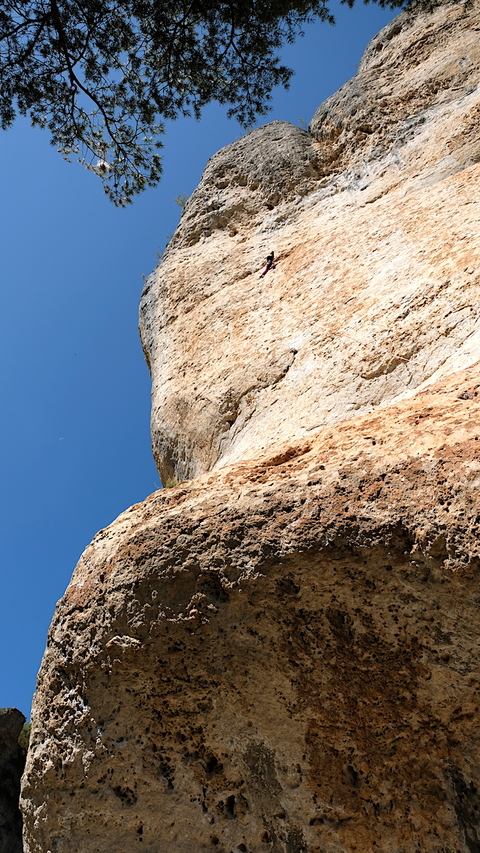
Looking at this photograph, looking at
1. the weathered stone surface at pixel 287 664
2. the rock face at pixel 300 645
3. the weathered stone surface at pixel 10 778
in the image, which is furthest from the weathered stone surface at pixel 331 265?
the weathered stone surface at pixel 10 778

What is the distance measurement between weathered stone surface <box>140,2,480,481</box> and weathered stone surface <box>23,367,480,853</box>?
1.29 metres

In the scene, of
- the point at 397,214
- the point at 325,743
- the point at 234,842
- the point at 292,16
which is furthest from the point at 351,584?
the point at 292,16

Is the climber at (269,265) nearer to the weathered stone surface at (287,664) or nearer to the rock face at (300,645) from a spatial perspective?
the rock face at (300,645)

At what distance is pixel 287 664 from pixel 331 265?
437cm

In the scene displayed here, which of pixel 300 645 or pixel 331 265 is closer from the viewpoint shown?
pixel 300 645

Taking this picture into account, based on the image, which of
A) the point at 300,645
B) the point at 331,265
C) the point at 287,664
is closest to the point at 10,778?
the point at 287,664

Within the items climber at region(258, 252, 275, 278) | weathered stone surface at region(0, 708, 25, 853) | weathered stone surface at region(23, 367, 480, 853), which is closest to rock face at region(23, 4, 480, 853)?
weathered stone surface at region(23, 367, 480, 853)

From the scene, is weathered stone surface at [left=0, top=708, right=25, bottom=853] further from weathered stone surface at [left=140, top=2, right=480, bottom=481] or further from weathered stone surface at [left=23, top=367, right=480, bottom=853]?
weathered stone surface at [left=23, top=367, right=480, bottom=853]

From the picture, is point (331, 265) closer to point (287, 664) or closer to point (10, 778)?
point (287, 664)

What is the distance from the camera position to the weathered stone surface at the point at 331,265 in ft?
16.4

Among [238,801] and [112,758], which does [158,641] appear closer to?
[112,758]

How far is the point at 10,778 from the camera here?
35.4 ft

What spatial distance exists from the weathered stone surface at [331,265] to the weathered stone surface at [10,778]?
7126 mm

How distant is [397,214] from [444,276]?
1620 millimetres
